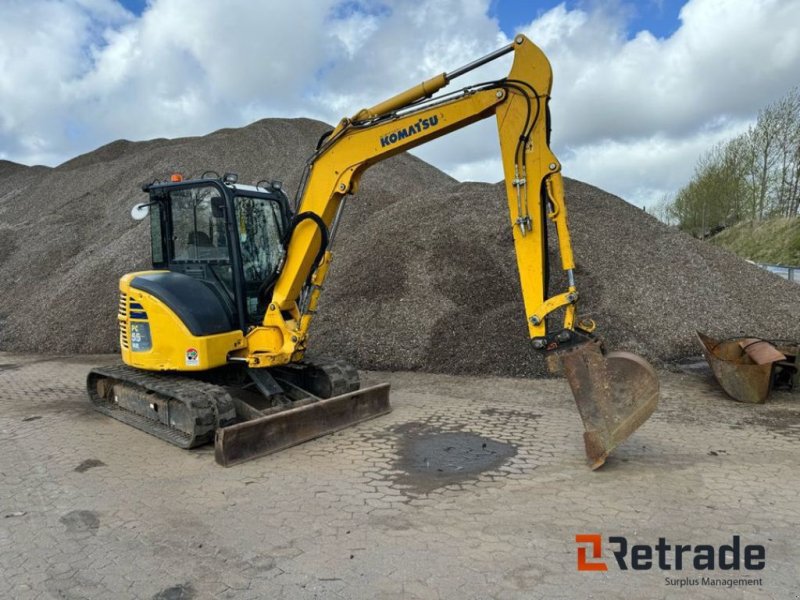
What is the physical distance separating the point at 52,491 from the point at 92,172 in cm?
2903

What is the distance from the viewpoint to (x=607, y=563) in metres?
3.59

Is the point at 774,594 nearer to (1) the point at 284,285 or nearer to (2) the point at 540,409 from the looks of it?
(2) the point at 540,409

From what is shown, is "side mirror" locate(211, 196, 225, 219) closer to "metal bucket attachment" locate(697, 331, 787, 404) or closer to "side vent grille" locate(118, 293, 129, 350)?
"side vent grille" locate(118, 293, 129, 350)

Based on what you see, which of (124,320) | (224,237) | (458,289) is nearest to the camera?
(224,237)

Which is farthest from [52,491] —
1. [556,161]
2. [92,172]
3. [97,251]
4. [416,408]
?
[92,172]

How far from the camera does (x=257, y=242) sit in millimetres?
6660

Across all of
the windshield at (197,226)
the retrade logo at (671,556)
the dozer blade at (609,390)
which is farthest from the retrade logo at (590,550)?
the windshield at (197,226)

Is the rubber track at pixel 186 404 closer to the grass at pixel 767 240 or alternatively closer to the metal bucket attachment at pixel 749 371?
the metal bucket attachment at pixel 749 371

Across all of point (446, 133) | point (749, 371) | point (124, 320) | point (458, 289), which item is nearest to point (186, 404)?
point (124, 320)

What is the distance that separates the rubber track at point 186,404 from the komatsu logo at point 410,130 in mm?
3129

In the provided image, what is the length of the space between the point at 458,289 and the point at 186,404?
6472 mm

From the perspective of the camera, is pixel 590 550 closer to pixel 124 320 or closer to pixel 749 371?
pixel 749 371

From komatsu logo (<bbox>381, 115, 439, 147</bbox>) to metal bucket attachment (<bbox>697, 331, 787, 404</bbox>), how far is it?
16.7 feet

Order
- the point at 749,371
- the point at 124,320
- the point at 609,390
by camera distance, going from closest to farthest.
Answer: the point at 609,390, the point at 124,320, the point at 749,371
